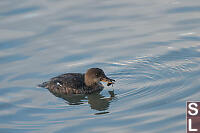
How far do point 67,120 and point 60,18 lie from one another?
18.8 feet

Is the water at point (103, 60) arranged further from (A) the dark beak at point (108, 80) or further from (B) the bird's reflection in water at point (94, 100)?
(A) the dark beak at point (108, 80)

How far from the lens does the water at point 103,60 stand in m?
9.30

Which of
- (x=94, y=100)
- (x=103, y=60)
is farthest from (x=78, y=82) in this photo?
(x=103, y=60)

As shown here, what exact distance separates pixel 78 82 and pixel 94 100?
2.47 feet

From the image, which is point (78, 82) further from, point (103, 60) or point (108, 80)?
point (103, 60)

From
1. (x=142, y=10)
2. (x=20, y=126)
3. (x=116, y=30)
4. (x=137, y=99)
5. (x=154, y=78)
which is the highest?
(x=142, y=10)

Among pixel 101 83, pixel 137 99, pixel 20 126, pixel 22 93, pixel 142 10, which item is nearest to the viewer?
pixel 20 126

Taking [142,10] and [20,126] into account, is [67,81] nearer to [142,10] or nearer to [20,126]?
[20,126]

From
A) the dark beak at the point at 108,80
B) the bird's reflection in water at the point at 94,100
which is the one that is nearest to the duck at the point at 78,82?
the dark beak at the point at 108,80

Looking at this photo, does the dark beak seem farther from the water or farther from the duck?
the water

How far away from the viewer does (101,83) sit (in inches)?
459

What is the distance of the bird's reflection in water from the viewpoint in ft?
33.1

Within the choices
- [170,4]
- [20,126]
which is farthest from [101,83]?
[170,4]

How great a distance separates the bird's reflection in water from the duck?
15 centimetres
